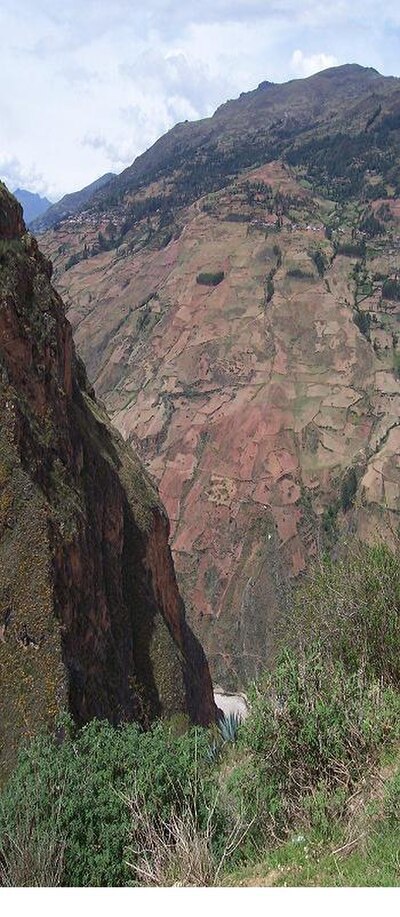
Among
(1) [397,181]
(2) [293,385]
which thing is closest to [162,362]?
(2) [293,385]

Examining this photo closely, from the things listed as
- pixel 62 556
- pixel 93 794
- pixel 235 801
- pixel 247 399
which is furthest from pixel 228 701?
pixel 247 399

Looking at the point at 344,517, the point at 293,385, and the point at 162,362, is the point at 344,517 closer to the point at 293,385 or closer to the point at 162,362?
the point at 293,385

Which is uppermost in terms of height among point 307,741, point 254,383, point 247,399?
point 307,741

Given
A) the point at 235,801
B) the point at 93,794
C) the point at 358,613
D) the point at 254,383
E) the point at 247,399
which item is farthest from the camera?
the point at 254,383

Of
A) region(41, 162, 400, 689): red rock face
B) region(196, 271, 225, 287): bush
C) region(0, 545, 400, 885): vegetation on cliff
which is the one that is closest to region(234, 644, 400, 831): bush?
region(0, 545, 400, 885): vegetation on cliff

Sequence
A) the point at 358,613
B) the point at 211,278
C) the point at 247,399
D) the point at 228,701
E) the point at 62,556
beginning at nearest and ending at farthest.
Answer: the point at 358,613, the point at 62,556, the point at 228,701, the point at 247,399, the point at 211,278

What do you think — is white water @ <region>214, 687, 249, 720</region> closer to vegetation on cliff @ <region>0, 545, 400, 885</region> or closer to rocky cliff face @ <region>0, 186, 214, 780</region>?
rocky cliff face @ <region>0, 186, 214, 780</region>

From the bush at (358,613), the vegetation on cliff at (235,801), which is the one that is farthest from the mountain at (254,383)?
the vegetation on cliff at (235,801)

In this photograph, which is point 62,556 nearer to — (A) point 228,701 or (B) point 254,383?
(A) point 228,701
